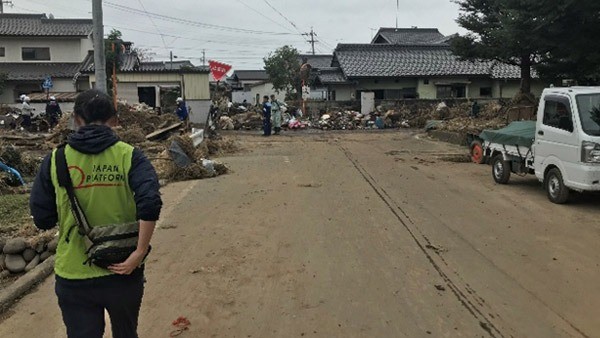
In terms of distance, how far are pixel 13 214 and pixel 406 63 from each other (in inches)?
1264

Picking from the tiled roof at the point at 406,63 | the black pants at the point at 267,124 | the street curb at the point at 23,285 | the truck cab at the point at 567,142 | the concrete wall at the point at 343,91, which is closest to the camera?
the street curb at the point at 23,285

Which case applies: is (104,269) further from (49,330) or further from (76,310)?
(49,330)

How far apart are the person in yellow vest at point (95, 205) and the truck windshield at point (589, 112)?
26.0 ft

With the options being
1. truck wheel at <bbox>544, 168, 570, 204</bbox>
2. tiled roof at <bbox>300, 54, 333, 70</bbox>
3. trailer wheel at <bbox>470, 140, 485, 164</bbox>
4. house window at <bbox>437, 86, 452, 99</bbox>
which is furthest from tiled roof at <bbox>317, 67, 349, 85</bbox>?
truck wheel at <bbox>544, 168, 570, 204</bbox>

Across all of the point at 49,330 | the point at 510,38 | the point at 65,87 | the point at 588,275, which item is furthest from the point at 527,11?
the point at 65,87

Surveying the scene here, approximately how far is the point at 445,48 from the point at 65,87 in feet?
91.3

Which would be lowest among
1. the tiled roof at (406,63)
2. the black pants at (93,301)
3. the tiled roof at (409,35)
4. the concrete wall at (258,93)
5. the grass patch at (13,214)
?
the grass patch at (13,214)

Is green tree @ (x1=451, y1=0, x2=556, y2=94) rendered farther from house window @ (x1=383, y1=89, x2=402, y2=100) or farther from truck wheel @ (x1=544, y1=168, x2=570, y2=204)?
house window @ (x1=383, y1=89, x2=402, y2=100)

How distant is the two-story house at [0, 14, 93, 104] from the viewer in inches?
A: 1526

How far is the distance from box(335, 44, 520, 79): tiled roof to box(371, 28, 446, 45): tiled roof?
30.7ft

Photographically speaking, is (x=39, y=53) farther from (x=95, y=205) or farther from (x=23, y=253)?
(x=95, y=205)

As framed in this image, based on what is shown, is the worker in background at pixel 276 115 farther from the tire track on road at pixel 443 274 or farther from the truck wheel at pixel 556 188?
the truck wheel at pixel 556 188

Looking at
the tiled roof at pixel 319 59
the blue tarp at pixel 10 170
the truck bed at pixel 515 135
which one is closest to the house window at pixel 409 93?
the tiled roof at pixel 319 59

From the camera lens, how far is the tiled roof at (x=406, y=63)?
35688 millimetres
